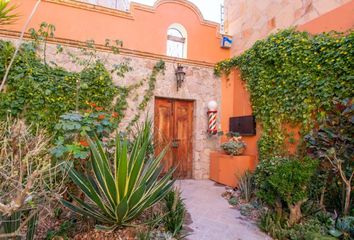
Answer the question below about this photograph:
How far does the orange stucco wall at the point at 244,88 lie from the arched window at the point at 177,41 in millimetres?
1359

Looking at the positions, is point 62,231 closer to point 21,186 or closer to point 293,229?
point 21,186

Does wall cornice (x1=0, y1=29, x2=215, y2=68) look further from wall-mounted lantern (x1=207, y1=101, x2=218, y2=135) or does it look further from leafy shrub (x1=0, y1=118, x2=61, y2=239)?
leafy shrub (x1=0, y1=118, x2=61, y2=239)

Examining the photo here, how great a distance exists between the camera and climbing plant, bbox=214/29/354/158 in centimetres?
321

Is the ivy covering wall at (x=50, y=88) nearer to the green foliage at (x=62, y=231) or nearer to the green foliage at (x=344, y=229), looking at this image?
the green foliage at (x=62, y=231)

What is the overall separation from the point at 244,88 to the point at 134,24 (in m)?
2.97

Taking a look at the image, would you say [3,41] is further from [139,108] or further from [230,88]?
[230,88]

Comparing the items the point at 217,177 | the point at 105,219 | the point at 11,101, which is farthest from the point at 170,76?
the point at 105,219

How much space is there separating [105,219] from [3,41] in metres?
3.65

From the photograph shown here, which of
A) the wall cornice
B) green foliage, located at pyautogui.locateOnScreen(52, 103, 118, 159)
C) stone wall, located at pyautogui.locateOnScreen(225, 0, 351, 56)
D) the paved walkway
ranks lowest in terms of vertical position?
the paved walkway

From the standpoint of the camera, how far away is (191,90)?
5.27 metres

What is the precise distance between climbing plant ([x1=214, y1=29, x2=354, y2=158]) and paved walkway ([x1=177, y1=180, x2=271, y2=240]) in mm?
1386

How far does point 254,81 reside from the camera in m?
4.58

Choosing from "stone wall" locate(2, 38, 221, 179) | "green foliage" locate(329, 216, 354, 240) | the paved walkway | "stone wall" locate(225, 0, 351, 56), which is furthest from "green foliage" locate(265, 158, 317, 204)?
"stone wall" locate(225, 0, 351, 56)

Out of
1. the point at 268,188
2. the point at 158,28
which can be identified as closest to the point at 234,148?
the point at 268,188
